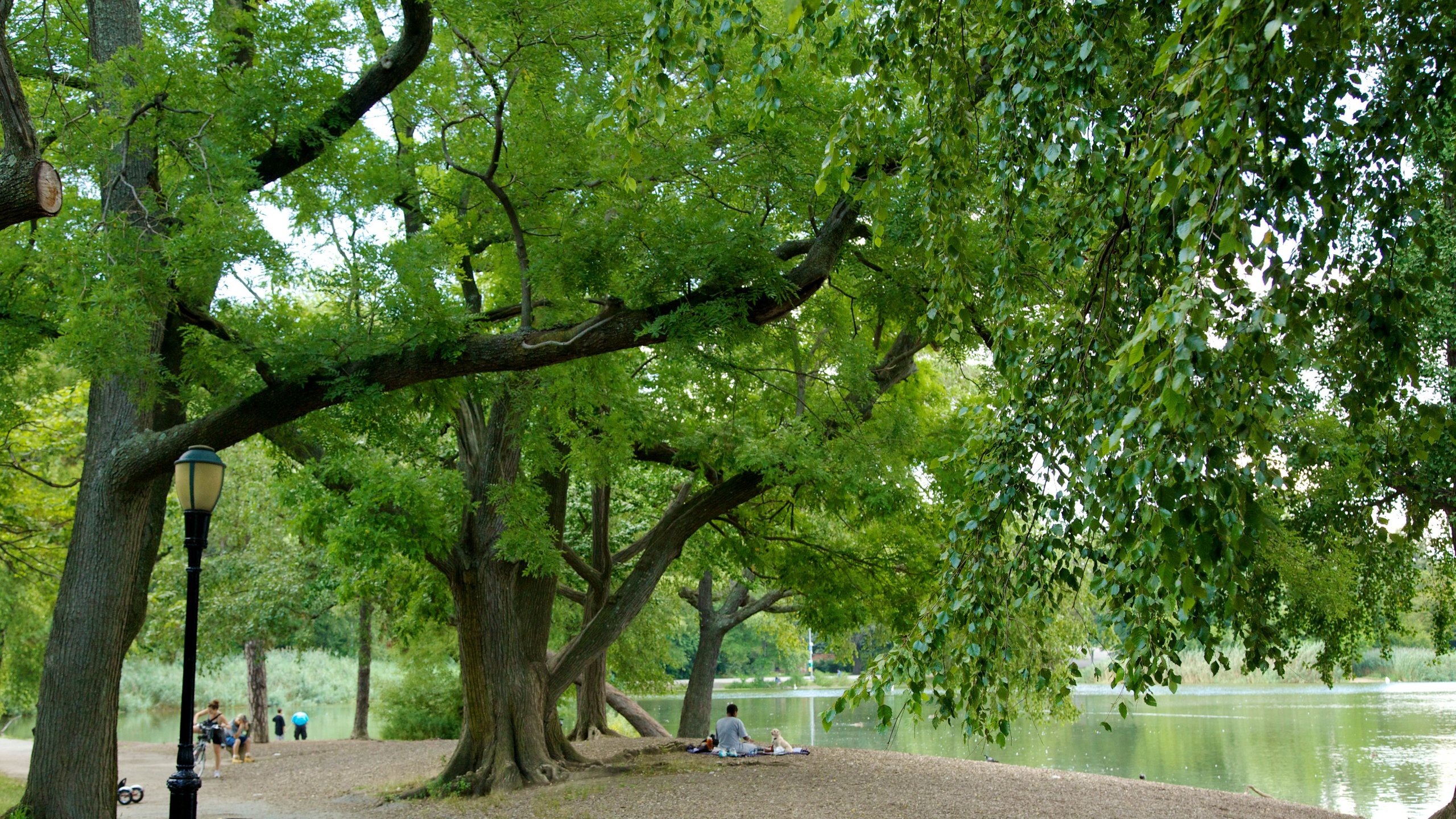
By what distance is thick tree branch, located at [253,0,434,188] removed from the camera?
27.3ft

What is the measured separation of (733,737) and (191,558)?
29.2ft

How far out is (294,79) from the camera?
8.13 metres

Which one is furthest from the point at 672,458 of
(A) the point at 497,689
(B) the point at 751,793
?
(B) the point at 751,793

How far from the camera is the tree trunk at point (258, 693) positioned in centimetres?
2131

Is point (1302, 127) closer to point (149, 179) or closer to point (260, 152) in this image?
point (260, 152)

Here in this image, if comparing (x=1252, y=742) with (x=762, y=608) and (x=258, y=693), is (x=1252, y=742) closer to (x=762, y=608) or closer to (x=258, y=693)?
(x=762, y=608)

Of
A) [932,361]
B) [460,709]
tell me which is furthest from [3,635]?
[932,361]

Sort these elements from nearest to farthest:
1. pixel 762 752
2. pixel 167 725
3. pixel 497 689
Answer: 1. pixel 497 689
2. pixel 762 752
3. pixel 167 725

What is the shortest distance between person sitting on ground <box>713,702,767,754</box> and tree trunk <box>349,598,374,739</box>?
9.81 m

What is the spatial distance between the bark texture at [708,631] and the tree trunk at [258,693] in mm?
9371

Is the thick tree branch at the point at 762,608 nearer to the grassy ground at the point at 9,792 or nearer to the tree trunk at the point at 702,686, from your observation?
the tree trunk at the point at 702,686

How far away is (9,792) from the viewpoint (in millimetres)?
11086

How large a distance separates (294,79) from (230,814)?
7935 millimetres

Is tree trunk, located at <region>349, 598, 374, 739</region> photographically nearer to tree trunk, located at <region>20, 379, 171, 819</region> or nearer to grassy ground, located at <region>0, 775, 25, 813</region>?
grassy ground, located at <region>0, 775, 25, 813</region>
